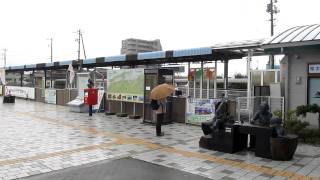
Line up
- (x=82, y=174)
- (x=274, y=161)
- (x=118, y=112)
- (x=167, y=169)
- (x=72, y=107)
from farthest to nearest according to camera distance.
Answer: (x=72, y=107) < (x=118, y=112) < (x=274, y=161) < (x=167, y=169) < (x=82, y=174)

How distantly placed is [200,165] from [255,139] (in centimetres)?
187

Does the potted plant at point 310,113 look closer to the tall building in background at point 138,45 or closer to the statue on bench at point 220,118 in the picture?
the statue on bench at point 220,118

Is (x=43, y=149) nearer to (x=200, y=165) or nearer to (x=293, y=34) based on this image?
(x=200, y=165)

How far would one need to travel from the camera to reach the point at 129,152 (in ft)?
29.1

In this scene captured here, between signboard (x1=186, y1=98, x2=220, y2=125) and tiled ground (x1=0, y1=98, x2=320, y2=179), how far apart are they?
608mm

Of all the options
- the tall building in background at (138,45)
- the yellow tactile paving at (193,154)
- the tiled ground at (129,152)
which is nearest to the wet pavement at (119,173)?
the tiled ground at (129,152)

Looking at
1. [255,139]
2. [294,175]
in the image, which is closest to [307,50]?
[255,139]

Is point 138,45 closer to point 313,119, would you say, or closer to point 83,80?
point 83,80

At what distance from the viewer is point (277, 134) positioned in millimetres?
8133

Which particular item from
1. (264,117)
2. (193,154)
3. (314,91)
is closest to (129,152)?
(193,154)

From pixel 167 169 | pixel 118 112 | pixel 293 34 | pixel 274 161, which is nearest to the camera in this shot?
pixel 167 169

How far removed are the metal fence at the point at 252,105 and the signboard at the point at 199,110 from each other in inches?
39.2

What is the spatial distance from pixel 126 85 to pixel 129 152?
7.62 meters

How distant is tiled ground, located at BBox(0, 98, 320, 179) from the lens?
712 cm
